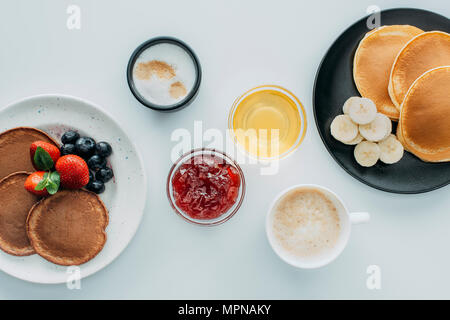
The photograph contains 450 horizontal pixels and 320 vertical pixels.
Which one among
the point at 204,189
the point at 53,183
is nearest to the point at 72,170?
the point at 53,183

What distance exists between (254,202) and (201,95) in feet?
1.52

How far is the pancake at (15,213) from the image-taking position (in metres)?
1.33

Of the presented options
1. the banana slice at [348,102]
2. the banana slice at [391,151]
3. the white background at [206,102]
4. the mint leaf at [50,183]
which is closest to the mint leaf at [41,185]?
the mint leaf at [50,183]

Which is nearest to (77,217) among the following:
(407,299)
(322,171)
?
(322,171)

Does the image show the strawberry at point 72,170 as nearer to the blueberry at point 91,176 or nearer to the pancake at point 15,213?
the blueberry at point 91,176

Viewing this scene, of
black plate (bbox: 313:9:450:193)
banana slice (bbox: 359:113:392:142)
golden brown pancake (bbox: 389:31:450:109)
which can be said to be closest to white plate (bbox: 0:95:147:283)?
black plate (bbox: 313:9:450:193)

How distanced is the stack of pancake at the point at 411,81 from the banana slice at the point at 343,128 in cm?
12

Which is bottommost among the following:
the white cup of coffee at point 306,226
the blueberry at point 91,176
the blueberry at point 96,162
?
the white cup of coffee at point 306,226

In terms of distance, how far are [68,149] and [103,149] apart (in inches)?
5.1

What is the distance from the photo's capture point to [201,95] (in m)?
1.44

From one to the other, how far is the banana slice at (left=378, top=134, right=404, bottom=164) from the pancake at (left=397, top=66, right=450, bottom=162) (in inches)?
1.6

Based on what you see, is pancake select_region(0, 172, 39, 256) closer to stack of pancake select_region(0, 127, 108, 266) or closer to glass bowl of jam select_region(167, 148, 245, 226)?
stack of pancake select_region(0, 127, 108, 266)
